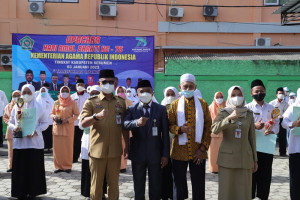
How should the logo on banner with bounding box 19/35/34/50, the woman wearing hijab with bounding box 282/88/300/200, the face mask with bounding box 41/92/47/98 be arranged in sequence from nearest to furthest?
the woman wearing hijab with bounding box 282/88/300/200, the face mask with bounding box 41/92/47/98, the logo on banner with bounding box 19/35/34/50

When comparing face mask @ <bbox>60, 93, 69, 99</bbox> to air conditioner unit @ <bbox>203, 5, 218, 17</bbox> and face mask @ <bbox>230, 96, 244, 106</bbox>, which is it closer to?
face mask @ <bbox>230, 96, 244, 106</bbox>

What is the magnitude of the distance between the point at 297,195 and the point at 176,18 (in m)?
11.0

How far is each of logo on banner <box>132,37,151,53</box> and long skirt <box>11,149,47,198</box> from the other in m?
7.09

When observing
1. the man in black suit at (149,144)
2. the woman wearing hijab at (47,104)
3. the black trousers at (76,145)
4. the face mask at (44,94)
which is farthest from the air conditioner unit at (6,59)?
the man in black suit at (149,144)

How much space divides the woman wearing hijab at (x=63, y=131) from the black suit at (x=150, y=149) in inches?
124

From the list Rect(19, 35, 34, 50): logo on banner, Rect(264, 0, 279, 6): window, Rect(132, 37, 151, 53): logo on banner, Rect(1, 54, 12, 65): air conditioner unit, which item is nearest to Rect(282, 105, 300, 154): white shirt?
Rect(132, 37, 151, 53): logo on banner

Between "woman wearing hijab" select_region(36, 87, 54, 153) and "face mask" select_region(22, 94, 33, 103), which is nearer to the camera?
"face mask" select_region(22, 94, 33, 103)

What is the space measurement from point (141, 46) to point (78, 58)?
2192 mm

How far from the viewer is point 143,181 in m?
4.23

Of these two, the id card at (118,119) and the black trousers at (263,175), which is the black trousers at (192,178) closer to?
the id card at (118,119)

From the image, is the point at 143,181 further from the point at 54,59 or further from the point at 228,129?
the point at 54,59

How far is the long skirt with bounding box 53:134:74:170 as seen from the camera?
7.11m

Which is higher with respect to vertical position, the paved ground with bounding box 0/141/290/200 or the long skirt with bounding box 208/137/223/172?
the long skirt with bounding box 208/137/223/172

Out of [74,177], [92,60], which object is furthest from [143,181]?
[92,60]
